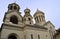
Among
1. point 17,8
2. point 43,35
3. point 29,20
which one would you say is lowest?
point 43,35

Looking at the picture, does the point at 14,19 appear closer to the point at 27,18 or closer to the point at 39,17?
the point at 27,18

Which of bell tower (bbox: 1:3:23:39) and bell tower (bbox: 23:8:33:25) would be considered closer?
bell tower (bbox: 1:3:23:39)

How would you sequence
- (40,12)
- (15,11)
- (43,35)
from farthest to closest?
(40,12) → (15,11) → (43,35)

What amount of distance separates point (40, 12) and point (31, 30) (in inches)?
322

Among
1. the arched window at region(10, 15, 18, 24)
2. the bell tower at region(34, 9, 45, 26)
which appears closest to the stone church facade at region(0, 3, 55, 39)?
the arched window at region(10, 15, 18, 24)

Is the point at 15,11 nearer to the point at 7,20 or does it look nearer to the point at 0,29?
the point at 7,20

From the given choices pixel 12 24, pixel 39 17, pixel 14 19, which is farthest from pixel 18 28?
pixel 39 17

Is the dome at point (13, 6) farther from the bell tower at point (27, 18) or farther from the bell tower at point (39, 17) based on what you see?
the bell tower at point (39, 17)

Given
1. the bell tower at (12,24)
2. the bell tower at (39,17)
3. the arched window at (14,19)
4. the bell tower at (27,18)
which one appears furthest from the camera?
the bell tower at (39,17)

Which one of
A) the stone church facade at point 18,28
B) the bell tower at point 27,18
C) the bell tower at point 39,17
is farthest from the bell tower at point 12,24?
the bell tower at point 39,17

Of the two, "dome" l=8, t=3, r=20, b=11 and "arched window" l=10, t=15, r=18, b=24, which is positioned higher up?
"dome" l=8, t=3, r=20, b=11

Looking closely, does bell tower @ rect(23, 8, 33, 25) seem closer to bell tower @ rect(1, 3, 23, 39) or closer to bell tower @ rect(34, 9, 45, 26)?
bell tower @ rect(1, 3, 23, 39)

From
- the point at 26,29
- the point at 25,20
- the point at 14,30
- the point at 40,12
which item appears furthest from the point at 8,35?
the point at 40,12

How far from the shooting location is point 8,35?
63.3 ft
